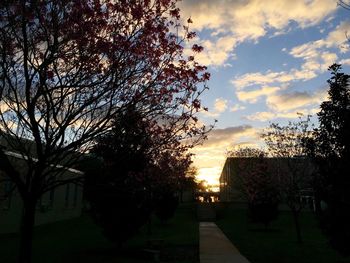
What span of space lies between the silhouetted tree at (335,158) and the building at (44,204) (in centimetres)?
934

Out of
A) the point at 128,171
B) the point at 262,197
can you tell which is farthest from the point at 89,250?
the point at 262,197

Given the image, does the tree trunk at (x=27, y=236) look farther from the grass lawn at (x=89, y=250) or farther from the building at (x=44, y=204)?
the building at (x=44, y=204)

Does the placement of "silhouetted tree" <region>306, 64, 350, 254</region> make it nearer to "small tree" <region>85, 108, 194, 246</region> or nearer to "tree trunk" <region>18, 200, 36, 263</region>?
"small tree" <region>85, 108, 194, 246</region>

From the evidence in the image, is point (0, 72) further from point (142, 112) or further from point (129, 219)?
point (129, 219)

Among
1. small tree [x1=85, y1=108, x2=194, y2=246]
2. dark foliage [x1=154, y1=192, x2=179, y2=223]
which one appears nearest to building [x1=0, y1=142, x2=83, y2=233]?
small tree [x1=85, y1=108, x2=194, y2=246]

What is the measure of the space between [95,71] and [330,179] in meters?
6.34

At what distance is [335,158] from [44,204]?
2287 centimetres

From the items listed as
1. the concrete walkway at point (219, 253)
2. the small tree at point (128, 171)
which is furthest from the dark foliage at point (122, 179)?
the concrete walkway at point (219, 253)

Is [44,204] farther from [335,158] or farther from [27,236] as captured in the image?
[335,158]

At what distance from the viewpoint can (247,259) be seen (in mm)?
14078

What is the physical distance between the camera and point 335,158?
33.9 feet

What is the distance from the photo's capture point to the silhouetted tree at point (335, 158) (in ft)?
33.0

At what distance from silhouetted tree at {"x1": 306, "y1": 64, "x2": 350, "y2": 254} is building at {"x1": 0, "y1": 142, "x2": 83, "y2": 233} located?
30.6 feet

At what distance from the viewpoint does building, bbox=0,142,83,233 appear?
21219mm
